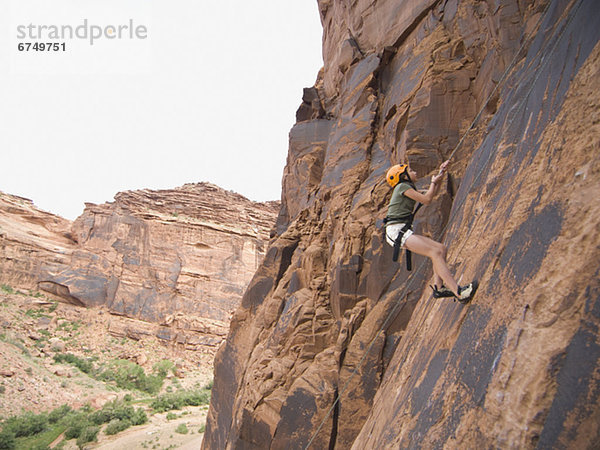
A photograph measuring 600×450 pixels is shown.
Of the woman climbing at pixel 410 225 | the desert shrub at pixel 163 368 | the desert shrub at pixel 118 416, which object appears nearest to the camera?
the woman climbing at pixel 410 225

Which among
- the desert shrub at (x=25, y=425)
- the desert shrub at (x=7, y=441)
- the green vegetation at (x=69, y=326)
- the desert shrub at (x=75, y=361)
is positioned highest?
the green vegetation at (x=69, y=326)

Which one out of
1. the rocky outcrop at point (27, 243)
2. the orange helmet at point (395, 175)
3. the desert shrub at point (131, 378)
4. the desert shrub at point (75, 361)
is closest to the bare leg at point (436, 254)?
the orange helmet at point (395, 175)

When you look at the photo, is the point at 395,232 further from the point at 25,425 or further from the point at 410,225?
the point at 25,425

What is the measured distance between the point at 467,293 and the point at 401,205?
5.36 ft

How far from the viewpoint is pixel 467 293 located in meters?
3.49

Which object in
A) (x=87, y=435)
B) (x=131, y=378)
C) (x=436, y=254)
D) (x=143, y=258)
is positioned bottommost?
(x=131, y=378)

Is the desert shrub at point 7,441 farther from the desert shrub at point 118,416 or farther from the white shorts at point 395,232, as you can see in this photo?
the white shorts at point 395,232

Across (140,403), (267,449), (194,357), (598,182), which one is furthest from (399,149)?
(194,357)

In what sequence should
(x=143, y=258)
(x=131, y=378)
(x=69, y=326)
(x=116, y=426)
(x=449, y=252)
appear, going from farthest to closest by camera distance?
1. (x=143, y=258)
2. (x=69, y=326)
3. (x=131, y=378)
4. (x=116, y=426)
5. (x=449, y=252)

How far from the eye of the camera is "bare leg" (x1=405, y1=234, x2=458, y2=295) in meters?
3.81

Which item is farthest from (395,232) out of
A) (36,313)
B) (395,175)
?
(36,313)

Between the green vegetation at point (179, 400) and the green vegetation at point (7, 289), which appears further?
the green vegetation at point (7, 289)

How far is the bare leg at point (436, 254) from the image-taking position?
3.81 metres

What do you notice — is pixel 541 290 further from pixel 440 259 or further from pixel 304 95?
pixel 304 95
